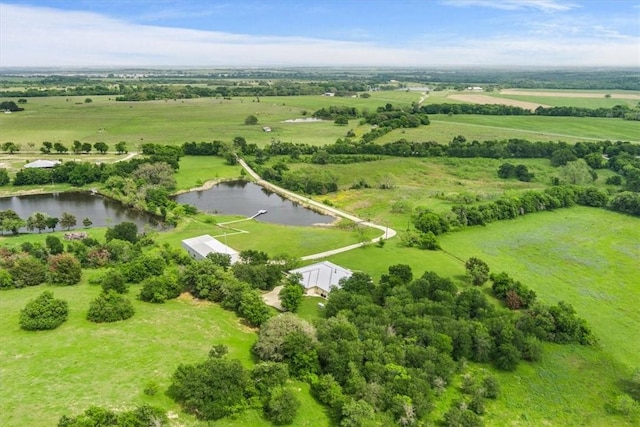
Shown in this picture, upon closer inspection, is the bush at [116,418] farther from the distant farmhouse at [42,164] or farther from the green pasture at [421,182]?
the distant farmhouse at [42,164]

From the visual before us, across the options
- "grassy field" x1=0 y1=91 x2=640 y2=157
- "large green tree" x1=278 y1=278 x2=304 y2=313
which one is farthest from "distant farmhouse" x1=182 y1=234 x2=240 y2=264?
"grassy field" x1=0 y1=91 x2=640 y2=157

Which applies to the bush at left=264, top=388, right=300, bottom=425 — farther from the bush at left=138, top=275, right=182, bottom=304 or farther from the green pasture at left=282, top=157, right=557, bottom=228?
the green pasture at left=282, top=157, right=557, bottom=228

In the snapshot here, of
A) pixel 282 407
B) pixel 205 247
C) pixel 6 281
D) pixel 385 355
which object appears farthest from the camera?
pixel 205 247

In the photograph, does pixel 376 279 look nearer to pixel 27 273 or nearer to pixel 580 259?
pixel 580 259

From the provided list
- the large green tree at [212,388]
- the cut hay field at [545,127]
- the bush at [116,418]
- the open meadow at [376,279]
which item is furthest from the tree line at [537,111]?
the bush at [116,418]

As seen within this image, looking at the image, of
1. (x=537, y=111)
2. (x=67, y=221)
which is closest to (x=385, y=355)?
(x=67, y=221)

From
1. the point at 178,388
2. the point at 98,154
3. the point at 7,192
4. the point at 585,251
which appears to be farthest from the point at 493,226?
the point at 98,154

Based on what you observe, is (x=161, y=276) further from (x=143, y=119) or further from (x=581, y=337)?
(x=143, y=119)
